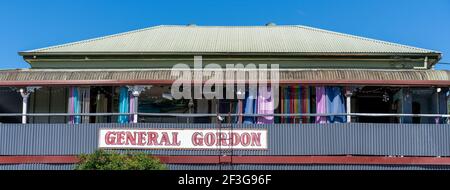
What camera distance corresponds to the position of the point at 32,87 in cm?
1838

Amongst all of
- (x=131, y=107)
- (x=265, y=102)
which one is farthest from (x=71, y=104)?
(x=265, y=102)

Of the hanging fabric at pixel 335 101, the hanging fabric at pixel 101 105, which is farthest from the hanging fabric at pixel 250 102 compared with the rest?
the hanging fabric at pixel 101 105

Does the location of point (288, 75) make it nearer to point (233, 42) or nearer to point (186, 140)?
point (186, 140)

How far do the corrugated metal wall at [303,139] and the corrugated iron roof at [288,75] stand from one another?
1562mm

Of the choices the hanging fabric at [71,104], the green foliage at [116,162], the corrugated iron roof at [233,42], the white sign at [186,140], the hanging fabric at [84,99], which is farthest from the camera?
the corrugated iron roof at [233,42]

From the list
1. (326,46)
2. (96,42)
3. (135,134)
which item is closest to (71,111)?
(135,134)

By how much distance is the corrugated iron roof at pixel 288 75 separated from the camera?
1800 cm

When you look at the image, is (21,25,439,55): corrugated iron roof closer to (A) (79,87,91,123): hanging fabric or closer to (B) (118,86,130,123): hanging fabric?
(A) (79,87,91,123): hanging fabric

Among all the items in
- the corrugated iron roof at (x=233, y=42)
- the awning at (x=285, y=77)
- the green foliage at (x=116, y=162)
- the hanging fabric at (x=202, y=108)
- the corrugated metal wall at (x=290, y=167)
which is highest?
the corrugated iron roof at (x=233, y=42)

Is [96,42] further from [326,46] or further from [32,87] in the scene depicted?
[326,46]

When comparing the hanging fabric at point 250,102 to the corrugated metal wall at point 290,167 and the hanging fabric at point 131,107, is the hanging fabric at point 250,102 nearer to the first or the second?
the corrugated metal wall at point 290,167
